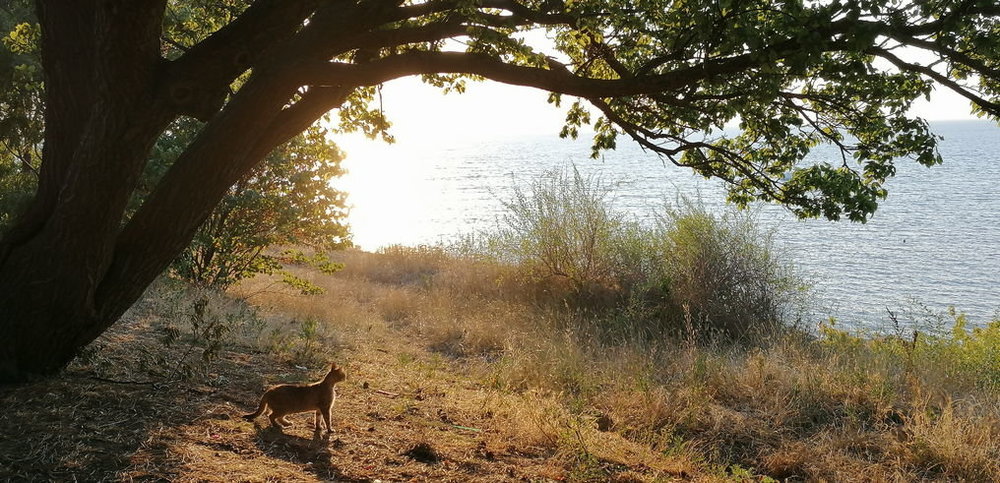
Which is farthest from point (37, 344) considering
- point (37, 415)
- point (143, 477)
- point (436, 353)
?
point (436, 353)

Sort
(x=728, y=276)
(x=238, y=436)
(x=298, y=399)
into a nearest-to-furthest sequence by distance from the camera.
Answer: (x=238, y=436), (x=298, y=399), (x=728, y=276)

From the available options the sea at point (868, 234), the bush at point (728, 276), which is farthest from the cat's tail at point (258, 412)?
the bush at point (728, 276)

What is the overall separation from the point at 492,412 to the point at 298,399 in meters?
1.89

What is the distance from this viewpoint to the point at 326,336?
892 centimetres

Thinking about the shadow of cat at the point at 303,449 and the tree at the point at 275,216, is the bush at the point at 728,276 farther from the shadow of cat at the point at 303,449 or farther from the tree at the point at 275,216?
the shadow of cat at the point at 303,449

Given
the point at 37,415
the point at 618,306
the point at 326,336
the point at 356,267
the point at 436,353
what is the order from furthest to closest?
the point at 356,267 → the point at 618,306 → the point at 436,353 → the point at 326,336 → the point at 37,415

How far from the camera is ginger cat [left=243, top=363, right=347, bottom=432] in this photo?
466 cm

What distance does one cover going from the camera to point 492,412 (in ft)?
19.6

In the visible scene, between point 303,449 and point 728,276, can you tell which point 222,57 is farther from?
point 728,276

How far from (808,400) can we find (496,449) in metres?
3.93

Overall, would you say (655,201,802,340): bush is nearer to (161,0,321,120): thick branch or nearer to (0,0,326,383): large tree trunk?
(161,0,321,120): thick branch

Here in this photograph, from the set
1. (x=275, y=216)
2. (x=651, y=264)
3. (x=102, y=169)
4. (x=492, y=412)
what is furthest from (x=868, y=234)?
(x=102, y=169)

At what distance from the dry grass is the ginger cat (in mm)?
153

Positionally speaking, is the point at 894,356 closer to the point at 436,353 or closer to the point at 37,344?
the point at 436,353
